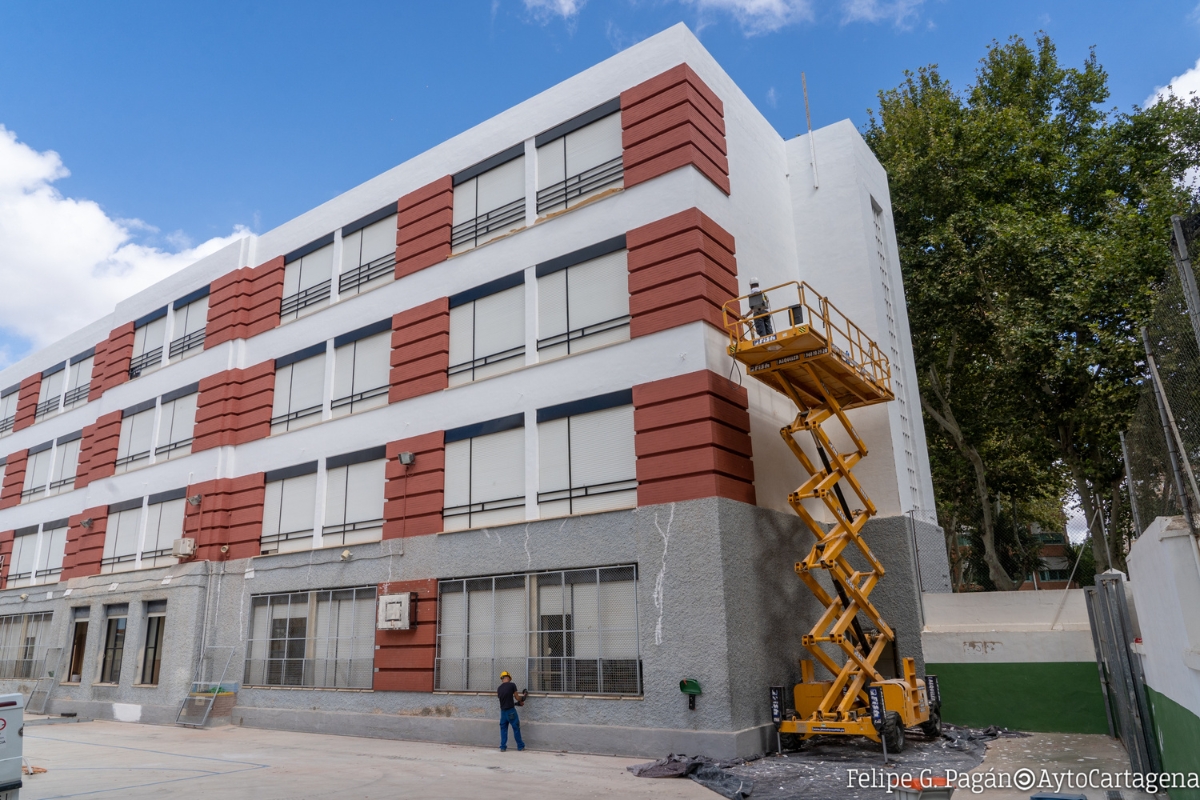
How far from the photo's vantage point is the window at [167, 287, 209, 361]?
26.6 m

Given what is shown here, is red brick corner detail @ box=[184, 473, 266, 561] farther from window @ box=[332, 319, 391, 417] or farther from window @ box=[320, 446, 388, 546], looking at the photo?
window @ box=[332, 319, 391, 417]

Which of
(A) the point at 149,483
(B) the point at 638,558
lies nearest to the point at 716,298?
(B) the point at 638,558

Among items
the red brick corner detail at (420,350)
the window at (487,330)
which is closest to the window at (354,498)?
the red brick corner detail at (420,350)

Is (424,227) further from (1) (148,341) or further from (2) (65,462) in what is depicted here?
(2) (65,462)

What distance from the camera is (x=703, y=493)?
14.8 metres

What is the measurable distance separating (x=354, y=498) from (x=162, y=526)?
352 inches

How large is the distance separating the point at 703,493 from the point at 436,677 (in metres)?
7.81

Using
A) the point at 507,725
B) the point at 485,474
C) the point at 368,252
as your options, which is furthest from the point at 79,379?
the point at 507,725

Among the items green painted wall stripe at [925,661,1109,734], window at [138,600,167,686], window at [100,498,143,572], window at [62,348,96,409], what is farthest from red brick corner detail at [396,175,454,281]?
window at [62,348,96,409]

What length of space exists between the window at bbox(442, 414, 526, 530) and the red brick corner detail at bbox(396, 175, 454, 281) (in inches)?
201

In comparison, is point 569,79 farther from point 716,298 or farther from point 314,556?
point 314,556

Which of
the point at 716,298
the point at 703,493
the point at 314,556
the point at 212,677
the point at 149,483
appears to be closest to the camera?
the point at 703,493

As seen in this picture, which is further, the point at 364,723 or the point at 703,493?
the point at 364,723

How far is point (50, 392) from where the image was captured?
33.5 meters
